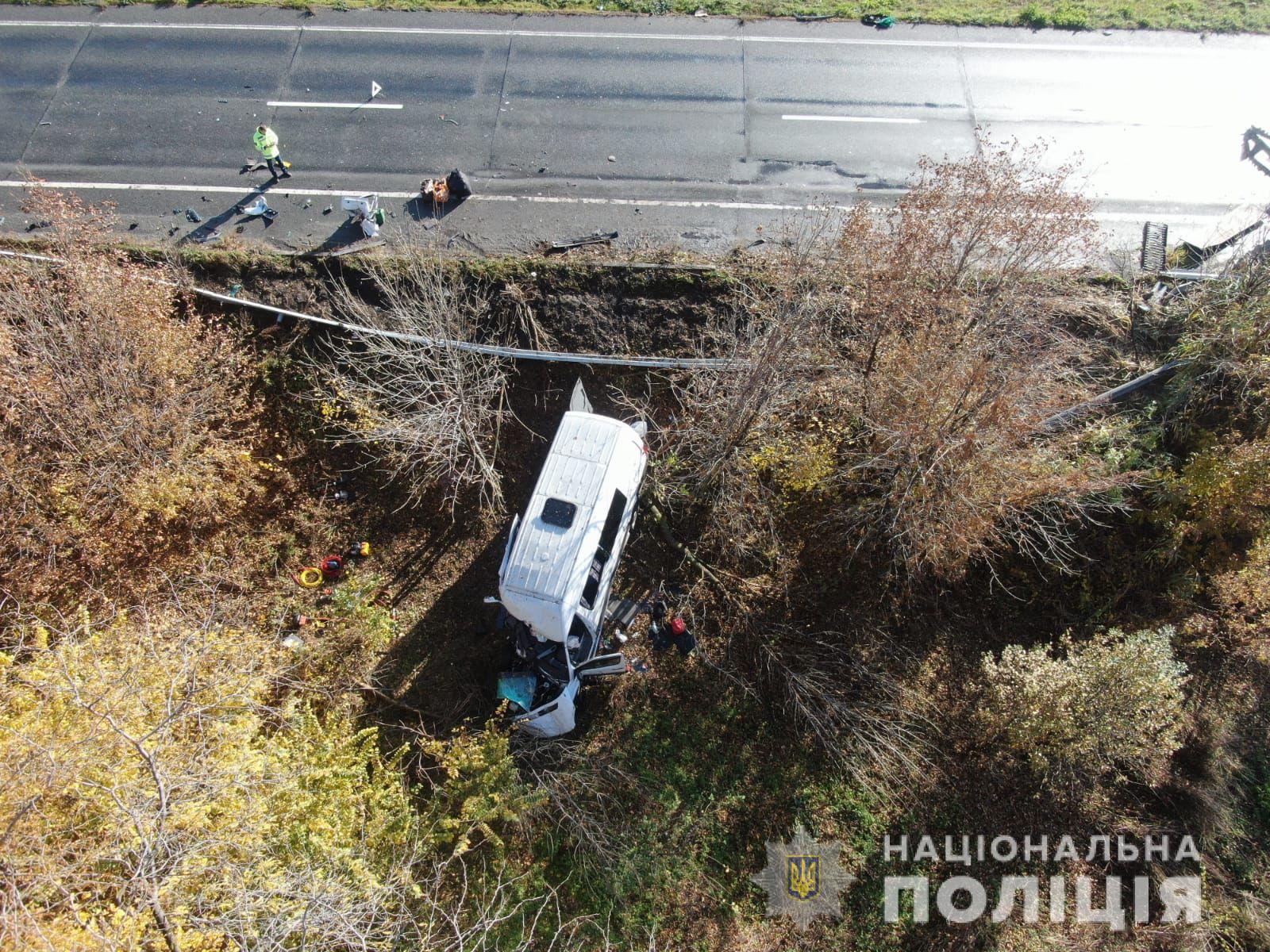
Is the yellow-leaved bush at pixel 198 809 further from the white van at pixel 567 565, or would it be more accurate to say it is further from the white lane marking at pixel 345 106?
the white lane marking at pixel 345 106

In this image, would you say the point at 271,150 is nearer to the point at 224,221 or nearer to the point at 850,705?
the point at 224,221

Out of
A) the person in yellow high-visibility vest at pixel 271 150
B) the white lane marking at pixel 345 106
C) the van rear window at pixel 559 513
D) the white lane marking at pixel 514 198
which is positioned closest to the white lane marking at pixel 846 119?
the white lane marking at pixel 514 198

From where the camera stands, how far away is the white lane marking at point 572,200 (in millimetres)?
16734

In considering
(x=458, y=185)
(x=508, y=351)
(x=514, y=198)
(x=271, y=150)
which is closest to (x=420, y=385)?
(x=508, y=351)

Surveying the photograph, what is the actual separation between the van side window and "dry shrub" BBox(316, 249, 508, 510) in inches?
97.2

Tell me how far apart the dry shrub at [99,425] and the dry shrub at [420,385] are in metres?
2.48

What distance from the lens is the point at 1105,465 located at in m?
A: 13.7

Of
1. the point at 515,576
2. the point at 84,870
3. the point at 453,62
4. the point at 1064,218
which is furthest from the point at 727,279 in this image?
the point at 84,870

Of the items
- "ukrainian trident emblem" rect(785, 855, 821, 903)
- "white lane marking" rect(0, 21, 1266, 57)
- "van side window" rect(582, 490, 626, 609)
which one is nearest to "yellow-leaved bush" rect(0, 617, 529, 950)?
"van side window" rect(582, 490, 626, 609)

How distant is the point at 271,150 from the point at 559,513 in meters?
11.2

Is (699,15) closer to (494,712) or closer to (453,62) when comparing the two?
(453,62)

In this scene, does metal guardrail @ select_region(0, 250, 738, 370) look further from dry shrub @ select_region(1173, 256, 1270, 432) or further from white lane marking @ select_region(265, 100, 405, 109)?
dry shrub @ select_region(1173, 256, 1270, 432)

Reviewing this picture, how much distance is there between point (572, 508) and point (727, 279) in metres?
6.66

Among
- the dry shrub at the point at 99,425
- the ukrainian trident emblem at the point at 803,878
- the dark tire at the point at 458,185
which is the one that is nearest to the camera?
the ukrainian trident emblem at the point at 803,878
